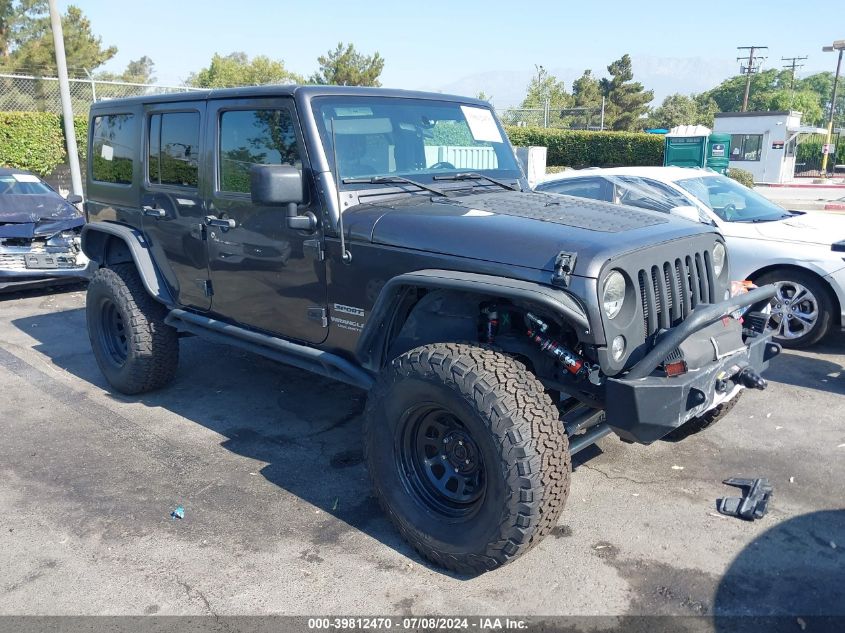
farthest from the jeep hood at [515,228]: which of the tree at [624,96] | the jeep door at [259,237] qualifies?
the tree at [624,96]

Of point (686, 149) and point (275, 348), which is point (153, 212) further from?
point (686, 149)

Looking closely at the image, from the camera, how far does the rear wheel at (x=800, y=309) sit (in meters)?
6.27

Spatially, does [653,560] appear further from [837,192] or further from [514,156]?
[837,192]

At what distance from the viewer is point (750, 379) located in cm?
333

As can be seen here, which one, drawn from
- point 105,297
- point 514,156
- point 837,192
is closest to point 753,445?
point 514,156

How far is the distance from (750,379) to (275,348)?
2.58m

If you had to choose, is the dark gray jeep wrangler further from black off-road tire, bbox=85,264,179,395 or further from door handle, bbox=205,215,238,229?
black off-road tire, bbox=85,264,179,395

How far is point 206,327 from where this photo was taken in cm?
477

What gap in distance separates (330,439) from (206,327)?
110 centimetres

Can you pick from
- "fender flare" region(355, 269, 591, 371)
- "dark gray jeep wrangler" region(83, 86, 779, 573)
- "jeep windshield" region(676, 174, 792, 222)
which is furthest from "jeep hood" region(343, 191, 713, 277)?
"jeep windshield" region(676, 174, 792, 222)

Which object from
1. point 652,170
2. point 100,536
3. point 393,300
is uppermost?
point 652,170

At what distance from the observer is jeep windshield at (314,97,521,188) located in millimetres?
3943

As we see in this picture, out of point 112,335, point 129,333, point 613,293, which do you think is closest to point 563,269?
point 613,293

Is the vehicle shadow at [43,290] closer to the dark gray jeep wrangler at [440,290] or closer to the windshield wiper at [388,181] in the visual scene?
the dark gray jeep wrangler at [440,290]
